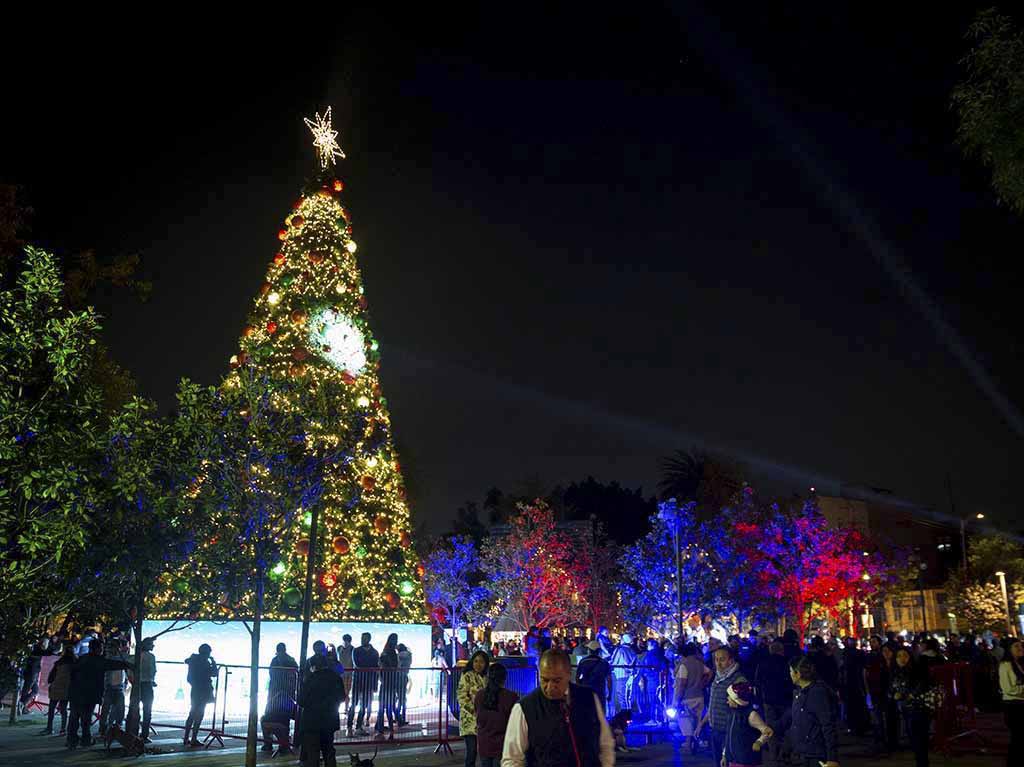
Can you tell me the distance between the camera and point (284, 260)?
2227 centimetres

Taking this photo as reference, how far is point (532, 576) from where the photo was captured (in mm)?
54781

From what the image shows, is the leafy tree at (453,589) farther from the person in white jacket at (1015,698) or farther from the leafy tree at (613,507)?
the person in white jacket at (1015,698)

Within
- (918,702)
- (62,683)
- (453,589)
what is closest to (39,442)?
(62,683)

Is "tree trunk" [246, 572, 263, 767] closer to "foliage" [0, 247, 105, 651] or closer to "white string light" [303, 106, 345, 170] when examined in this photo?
"foliage" [0, 247, 105, 651]

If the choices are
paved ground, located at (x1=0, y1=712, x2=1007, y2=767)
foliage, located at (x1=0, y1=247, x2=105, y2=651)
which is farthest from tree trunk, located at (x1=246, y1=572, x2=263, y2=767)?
foliage, located at (x1=0, y1=247, x2=105, y2=651)

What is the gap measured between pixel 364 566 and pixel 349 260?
7.71 m

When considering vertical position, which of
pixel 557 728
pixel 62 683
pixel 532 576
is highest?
pixel 532 576

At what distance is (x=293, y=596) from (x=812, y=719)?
13769mm

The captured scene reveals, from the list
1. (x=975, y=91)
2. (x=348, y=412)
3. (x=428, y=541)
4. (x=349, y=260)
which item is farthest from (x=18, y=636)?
(x=428, y=541)

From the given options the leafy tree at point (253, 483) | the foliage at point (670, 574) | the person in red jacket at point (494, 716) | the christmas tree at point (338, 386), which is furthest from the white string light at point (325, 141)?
the foliage at point (670, 574)

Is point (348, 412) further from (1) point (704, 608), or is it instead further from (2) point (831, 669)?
(1) point (704, 608)

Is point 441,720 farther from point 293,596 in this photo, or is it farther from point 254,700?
point 293,596

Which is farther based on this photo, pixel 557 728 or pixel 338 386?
pixel 338 386

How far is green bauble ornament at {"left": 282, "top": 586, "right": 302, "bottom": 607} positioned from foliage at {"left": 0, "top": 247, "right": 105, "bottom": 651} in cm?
905
